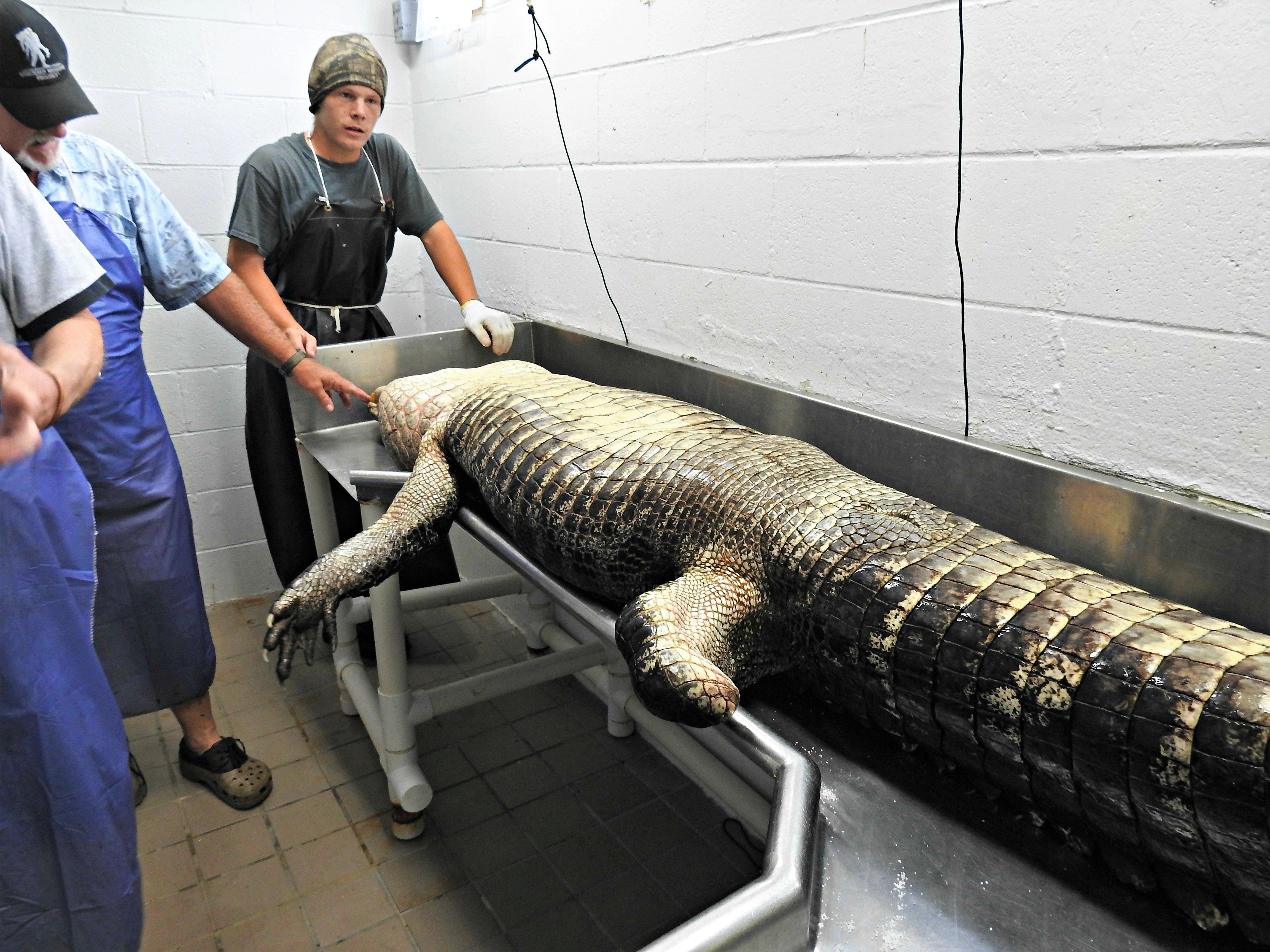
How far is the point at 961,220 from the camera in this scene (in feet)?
4.39

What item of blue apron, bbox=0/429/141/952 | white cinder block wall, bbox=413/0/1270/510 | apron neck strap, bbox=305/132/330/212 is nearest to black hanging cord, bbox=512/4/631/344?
white cinder block wall, bbox=413/0/1270/510

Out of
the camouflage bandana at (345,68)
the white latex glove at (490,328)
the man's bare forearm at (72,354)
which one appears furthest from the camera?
the white latex glove at (490,328)

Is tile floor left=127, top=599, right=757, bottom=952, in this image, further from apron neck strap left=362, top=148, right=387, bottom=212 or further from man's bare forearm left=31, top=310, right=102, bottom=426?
apron neck strap left=362, top=148, right=387, bottom=212

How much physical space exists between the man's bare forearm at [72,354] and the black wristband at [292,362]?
0.64 m

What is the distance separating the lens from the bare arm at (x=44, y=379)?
2.96ft

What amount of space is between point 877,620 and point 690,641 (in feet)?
0.76

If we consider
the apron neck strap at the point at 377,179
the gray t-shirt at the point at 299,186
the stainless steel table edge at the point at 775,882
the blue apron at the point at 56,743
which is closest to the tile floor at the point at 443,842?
the blue apron at the point at 56,743

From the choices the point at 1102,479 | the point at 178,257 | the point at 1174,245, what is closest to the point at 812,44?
the point at 1174,245

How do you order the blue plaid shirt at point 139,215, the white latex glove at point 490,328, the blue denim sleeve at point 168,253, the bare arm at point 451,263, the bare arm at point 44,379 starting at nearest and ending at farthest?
the bare arm at point 44,379
the blue plaid shirt at point 139,215
the blue denim sleeve at point 168,253
the white latex glove at point 490,328
the bare arm at point 451,263

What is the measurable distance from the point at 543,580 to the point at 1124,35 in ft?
3.71

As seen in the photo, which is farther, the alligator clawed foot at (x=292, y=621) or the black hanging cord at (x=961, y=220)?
the alligator clawed foot at (x=292, y=621)

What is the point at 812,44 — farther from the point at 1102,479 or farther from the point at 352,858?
the point at 352,858

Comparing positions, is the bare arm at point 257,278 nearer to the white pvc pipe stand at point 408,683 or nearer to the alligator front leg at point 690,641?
the white pvc pipe stand at point 408,683

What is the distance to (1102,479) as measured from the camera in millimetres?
1114
